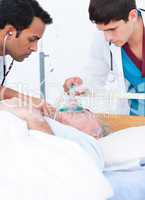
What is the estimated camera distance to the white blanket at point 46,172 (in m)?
1.08

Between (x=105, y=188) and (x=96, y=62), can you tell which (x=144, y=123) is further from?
(x=105, y=188)

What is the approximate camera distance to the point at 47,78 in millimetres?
3201

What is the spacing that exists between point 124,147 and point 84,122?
0.75 ft

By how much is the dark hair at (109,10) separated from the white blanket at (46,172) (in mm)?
694

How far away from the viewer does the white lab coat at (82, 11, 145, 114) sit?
193 centimetres

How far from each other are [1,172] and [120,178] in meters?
0.42

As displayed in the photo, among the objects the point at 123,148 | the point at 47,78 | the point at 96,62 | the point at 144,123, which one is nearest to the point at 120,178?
the point at 123,148

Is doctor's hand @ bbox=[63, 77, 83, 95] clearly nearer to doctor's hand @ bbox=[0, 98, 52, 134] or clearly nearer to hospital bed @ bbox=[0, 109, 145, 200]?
doctor's hand @ bbox=[0, 98, 52, 134]

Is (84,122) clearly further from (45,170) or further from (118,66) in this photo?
(45,170)

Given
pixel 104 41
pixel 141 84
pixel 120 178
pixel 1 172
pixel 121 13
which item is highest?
pixel 121 13

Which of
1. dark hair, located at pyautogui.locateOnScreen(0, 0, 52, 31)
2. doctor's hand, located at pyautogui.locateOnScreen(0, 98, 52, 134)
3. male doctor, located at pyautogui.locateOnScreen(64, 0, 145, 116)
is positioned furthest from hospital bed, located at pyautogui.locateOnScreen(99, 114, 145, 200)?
dark hair, located at pyautogui.locateOnScreen(0, 0, 52, 31)

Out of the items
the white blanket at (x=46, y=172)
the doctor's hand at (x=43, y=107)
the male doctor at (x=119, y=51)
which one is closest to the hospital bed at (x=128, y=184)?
the white blanket at (x=46, y=172)

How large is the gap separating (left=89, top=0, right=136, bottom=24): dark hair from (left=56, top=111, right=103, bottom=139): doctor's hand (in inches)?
16.0

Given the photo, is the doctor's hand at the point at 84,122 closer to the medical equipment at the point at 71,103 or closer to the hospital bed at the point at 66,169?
the medical equipment at the point at 71,103
